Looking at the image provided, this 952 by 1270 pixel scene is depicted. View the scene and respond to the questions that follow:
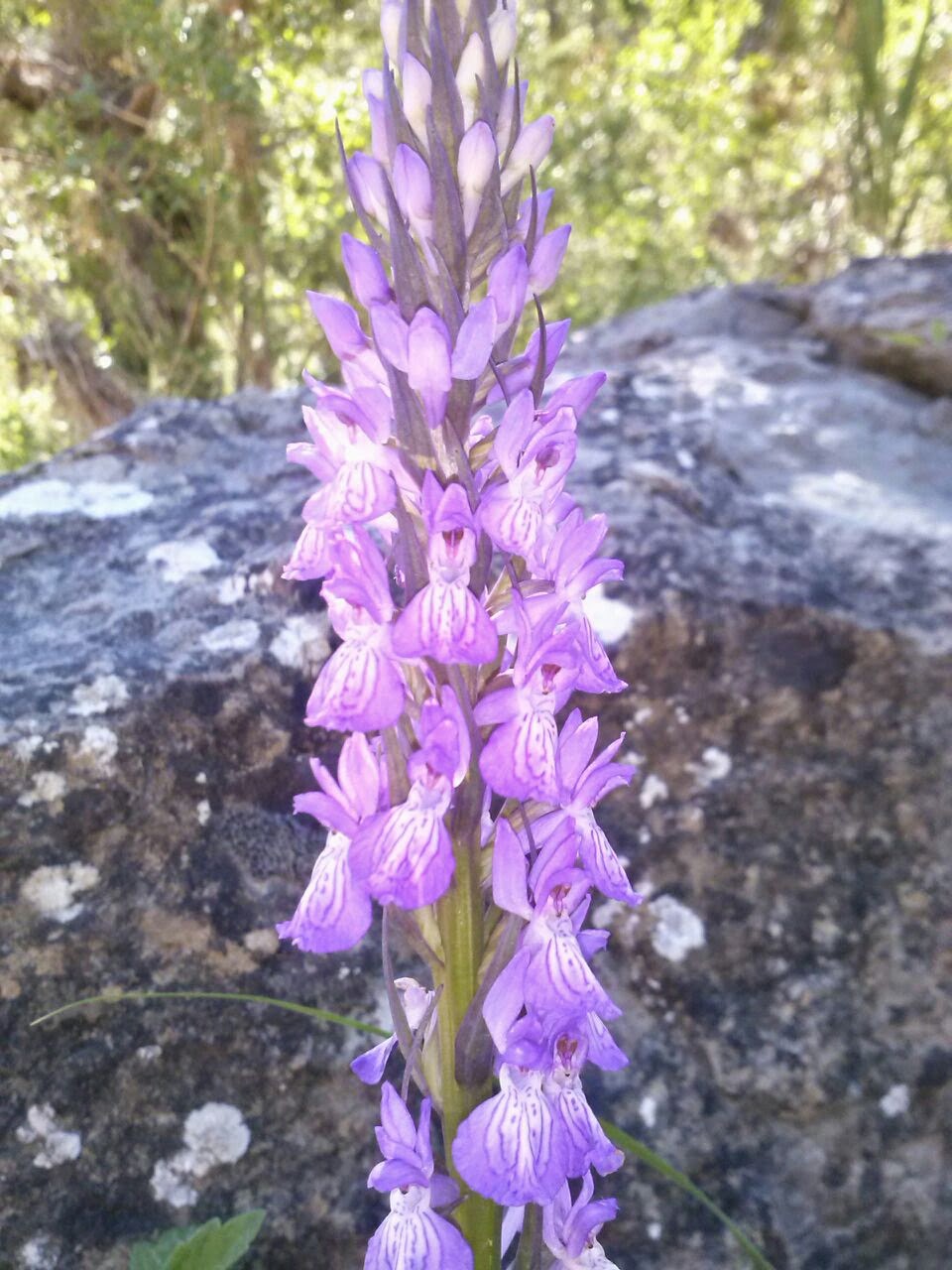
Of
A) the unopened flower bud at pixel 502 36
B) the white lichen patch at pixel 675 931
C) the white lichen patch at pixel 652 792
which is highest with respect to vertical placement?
the unopened flower bud at pixel 502 36

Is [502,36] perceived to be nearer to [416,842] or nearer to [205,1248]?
[416,842]

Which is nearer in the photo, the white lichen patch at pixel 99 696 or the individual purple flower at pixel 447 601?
the individual purple flower at pixel 447 601

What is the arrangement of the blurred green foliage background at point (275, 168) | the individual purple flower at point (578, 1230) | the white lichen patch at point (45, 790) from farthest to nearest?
the blurred green foliage background at point (275, 168), the white lichen patch at point (45, 790), the individual purple flower at point (578, 1230)

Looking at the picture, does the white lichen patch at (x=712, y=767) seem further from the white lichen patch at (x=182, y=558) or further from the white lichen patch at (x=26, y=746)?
the white lichen patch at (x=26, y=746)

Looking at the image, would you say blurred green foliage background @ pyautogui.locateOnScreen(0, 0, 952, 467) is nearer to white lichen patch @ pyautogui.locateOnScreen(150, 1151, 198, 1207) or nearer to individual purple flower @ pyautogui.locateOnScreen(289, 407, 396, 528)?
individual purple flower @ pyautogui.locateOnScreen(289, 407, 396, 528)

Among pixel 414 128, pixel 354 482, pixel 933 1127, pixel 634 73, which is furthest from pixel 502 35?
pixel 634 73

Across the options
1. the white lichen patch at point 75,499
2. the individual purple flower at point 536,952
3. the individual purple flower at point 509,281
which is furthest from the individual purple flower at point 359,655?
the white lichen patch at point 75,499

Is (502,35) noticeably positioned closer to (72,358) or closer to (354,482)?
(354,482)

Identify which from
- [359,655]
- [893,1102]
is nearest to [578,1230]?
[359,655]
